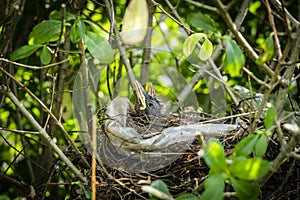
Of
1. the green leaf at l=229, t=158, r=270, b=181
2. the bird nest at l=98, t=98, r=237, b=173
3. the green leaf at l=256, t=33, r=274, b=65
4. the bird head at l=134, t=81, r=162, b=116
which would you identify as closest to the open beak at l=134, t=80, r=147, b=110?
the bird head at l=134, t=81, r=162, b=116

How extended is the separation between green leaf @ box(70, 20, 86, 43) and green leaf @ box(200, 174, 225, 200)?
2.26 feet

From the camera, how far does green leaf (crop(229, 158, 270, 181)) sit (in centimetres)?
109

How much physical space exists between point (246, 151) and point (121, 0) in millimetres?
1454

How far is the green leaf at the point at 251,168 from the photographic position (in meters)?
1.09

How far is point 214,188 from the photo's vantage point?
3.61ft

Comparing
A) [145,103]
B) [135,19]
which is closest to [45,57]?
[135,19]

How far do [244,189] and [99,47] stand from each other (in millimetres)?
705

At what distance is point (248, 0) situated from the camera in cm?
217

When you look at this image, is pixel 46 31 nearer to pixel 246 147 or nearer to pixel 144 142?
pixel 144 142

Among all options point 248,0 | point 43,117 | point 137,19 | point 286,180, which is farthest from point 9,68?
point 286,180

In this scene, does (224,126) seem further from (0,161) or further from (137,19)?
(0,161)

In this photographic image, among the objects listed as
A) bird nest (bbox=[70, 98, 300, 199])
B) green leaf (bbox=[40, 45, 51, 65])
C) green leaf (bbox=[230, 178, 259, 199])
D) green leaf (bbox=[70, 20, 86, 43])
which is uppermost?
green leaf (bbox=[70, 20, 86, 43])

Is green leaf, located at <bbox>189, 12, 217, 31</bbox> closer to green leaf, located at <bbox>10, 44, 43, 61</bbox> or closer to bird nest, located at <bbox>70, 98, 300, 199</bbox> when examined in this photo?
bird nest, located at <bbox>70, 98, 300, 199</bbox>

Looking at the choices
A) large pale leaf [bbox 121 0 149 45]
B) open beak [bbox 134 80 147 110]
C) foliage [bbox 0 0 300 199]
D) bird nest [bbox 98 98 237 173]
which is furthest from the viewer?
open beak [bbox 134 80 147 110]
